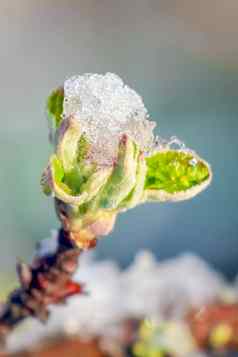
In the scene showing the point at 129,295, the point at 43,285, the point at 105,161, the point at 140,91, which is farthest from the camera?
the point at 140,91

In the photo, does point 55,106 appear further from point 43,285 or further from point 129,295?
point 129,295

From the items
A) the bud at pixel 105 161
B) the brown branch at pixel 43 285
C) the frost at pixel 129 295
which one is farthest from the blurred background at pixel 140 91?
the bud at pixel 105 161

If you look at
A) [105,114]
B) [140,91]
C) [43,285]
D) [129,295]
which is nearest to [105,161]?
[105,114]

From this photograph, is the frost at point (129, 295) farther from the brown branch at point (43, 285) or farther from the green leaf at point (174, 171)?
the green leaf at point (174, 171)

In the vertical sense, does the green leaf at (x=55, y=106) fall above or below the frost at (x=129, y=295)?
below

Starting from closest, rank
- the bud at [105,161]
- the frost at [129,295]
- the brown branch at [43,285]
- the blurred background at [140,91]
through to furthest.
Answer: the bud at [105,161]
the brown branch at [43,285]
the frost at [129,295]
the blurred background at [140,91]

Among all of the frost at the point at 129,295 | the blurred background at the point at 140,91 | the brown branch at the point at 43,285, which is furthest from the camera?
the blurred background at the point at 140,91

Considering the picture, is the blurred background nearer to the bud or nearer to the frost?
the frost
